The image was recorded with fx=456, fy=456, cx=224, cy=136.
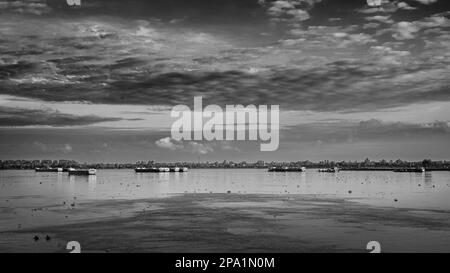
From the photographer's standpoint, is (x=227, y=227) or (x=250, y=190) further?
(x=250, y=190)

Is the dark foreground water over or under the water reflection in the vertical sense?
over

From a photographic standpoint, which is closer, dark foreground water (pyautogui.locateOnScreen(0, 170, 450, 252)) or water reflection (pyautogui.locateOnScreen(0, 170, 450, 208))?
dark foreground water (pyautogui.locateOnScreen(0, 170, 450, 252))

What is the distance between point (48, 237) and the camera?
2992 cm

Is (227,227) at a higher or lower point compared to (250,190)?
higher

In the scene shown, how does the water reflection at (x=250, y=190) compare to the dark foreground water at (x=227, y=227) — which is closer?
the dark foreground water at (x=227, y=227)

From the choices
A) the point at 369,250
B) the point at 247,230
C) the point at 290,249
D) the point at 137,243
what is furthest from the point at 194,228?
the point at 369,250

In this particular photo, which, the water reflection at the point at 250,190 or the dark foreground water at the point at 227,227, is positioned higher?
the dark foreground water at the point at 227,227
